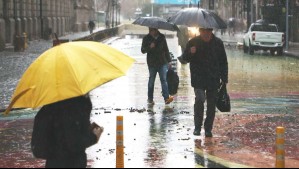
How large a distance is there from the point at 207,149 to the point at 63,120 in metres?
4.41

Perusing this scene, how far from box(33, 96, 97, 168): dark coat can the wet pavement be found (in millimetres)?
2955

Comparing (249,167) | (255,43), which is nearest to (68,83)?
(249,167)

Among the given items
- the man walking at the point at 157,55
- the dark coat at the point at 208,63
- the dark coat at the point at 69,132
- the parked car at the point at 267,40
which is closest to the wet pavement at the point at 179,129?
the man walking at the point at 157,55

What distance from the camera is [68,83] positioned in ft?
18.2

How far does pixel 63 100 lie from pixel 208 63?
494 centimetres

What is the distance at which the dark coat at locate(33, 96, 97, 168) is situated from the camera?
5.47m

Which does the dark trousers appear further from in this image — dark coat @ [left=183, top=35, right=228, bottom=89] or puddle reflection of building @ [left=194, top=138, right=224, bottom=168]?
puddle reflection of building @ [left=194, top=138, right=224, bottom=168]

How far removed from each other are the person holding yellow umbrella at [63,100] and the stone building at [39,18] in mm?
33909

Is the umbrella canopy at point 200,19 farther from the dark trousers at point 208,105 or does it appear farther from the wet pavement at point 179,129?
the wet pavement at point 179,129

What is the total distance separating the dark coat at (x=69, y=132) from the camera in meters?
5.47

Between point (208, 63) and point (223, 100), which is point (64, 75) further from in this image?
point (223, 100)

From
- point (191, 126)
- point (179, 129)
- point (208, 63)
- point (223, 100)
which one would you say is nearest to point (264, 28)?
point (191, 126)

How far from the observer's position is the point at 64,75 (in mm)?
5590

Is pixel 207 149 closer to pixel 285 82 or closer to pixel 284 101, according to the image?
pixel 284 101
